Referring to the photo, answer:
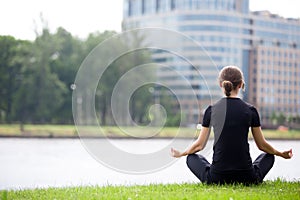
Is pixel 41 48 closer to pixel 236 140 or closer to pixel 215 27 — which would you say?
pixel 215 27

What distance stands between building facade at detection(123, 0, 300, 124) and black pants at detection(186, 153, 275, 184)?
97.9 feet

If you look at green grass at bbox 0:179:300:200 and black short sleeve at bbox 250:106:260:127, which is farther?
black short sleeve at bbox 250:106:260:127

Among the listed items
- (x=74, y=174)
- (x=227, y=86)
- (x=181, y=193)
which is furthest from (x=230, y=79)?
(x=74, y=174)

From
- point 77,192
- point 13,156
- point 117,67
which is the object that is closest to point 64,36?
point 117,67

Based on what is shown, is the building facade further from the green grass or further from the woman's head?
the woman's head

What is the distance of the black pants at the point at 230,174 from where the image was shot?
13.6 ft

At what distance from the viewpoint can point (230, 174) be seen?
412cm

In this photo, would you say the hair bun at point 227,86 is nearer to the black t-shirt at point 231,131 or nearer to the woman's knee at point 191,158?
the black t-shirt at point 231,131

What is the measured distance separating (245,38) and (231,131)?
144 feet

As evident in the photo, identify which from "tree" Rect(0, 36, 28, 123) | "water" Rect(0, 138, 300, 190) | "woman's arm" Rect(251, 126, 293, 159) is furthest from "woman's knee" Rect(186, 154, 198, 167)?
"tree" Rect(0, 36, 28, 123)

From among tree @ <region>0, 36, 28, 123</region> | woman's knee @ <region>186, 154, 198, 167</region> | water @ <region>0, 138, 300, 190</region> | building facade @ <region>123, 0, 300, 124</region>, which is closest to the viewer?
woman's knee @ <region>186, 154, 198, 167</region>

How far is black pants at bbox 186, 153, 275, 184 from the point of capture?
13.6 ft

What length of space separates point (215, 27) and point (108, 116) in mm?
19171

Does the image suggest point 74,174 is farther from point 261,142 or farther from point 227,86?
point 227,86
